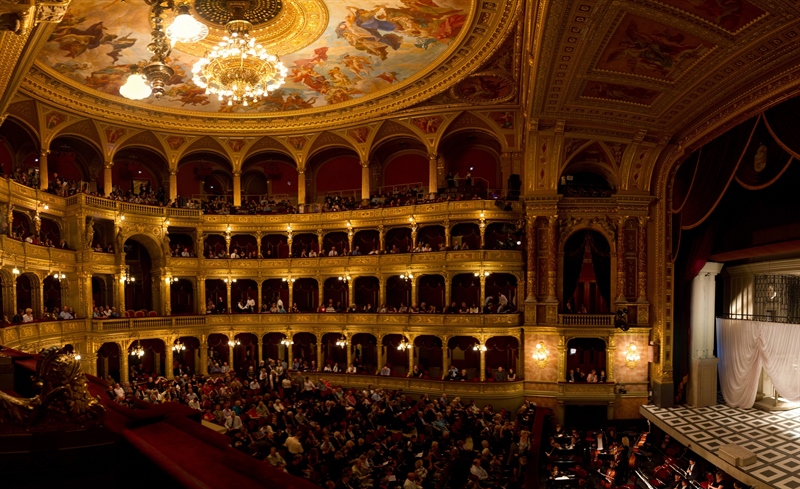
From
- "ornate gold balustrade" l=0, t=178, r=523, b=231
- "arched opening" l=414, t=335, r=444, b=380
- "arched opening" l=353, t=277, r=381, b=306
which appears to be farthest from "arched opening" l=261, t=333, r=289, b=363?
"arched opening" l=414, t=335, r=444, b=380

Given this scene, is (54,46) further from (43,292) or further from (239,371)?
(239,371)

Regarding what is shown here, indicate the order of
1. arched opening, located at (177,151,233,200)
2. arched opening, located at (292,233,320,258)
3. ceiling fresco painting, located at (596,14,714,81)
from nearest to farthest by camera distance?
ceiling fresco painting, located at (596,14,714,81)
arched opening, located at (292,233,320,258)
arched opening, located at (177,151,233,200)

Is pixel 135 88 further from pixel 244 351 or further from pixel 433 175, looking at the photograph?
pixel 244 351

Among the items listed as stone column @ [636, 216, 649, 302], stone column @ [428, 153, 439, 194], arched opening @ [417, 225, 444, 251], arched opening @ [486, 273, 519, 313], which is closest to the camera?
stone column @ [636, 216, 649, 302]

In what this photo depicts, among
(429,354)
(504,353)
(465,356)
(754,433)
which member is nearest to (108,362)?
(429,354)

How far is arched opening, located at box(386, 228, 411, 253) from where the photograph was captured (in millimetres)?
26109

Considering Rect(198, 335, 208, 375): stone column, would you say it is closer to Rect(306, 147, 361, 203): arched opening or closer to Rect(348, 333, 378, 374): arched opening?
Rect(348, 333, 378, 374): arched opening

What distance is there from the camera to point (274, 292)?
93.5ft

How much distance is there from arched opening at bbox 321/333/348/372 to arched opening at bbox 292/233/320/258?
14.3 feet

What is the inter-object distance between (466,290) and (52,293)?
1814 centimetres

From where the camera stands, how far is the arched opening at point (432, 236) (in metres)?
25.2

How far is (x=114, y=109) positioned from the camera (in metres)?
24.2

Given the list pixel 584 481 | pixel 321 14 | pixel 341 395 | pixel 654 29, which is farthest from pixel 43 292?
pixel 654 29

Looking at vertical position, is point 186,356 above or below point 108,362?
below
